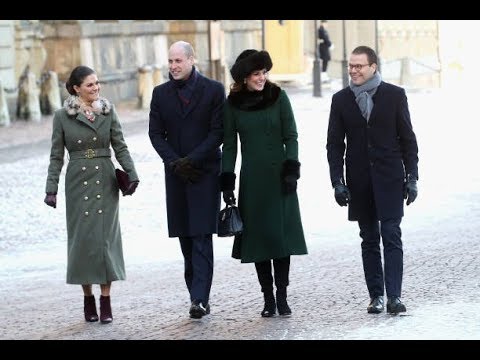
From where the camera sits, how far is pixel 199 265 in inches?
401

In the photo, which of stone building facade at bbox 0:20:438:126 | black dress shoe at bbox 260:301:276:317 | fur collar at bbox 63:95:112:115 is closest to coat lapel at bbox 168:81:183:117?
fur collar at bbox 63:95:112:115

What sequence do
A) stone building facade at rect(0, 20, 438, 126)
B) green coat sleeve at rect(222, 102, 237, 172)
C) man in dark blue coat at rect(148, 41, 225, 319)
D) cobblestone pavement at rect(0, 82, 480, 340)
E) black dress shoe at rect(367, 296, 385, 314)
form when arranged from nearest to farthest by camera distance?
1. cobblestone pavement at rect(0, 82, 480, 340)
2. black dress shoe at rect(367, 296, 385, 314)
3. green coat sleeve at rect(222, 102, 237, 172)
4. man in dark blue coat at rect(148, 41, 225, 319)
5. stone building facade at rect(0, 20, 438, 126)

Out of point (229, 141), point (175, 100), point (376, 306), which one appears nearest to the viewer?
point (376, 306)

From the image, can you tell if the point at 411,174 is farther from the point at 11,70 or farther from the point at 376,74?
the point at 11,70

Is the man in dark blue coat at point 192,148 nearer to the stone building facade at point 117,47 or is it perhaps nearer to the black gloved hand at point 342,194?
the black gloved hand at point 342,194

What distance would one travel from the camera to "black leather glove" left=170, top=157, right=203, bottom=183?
10141 millimetres

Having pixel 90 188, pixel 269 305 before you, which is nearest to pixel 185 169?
pixel 90 188

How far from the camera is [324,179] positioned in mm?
20172

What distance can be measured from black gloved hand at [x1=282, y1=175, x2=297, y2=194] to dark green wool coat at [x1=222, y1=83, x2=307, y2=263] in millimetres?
31

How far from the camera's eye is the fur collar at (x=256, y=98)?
10.1 m

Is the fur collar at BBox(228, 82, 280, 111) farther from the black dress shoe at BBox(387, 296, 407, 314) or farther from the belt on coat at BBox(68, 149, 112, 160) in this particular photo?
the black dress shoe at BBox(387, 296, 407, 314)

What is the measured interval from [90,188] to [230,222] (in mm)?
896

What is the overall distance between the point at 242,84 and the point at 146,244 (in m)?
5.29

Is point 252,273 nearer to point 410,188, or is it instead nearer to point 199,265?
point 199,265
